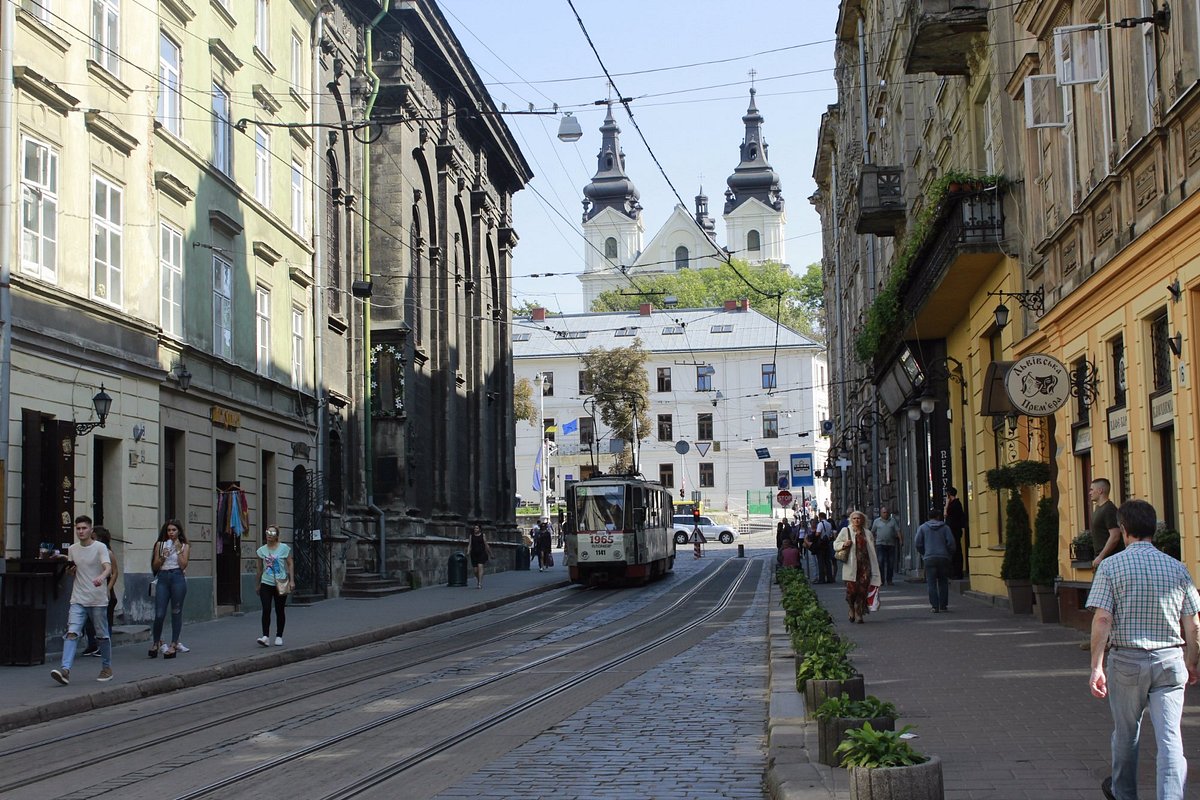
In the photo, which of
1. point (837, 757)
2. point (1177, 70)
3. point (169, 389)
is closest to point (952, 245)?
point (1177, 70)

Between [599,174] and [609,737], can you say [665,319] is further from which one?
[609,737]

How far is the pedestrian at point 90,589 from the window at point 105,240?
590 centimetres

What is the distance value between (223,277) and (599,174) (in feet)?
413

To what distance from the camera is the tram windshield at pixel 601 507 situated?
38.5m

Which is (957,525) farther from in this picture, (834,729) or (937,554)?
(834,729)

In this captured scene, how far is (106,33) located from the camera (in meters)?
21.1

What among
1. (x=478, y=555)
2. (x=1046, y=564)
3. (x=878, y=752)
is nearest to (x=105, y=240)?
(x=1046, y=564)

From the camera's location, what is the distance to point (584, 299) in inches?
5684

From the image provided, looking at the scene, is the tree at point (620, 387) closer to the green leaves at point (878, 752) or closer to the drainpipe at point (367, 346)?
the drainpipe at point (367, 346)

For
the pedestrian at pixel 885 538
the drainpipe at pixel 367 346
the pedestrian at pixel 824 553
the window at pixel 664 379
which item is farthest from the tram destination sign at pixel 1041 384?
the window at pixel 664 379

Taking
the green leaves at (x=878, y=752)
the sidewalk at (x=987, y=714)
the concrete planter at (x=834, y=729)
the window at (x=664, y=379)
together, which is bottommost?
the sidewalk at (x=987, y=714)

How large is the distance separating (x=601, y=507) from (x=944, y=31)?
18950 millimetres

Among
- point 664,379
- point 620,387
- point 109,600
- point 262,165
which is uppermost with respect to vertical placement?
point 664,379

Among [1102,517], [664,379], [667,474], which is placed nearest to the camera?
[1102,517]
